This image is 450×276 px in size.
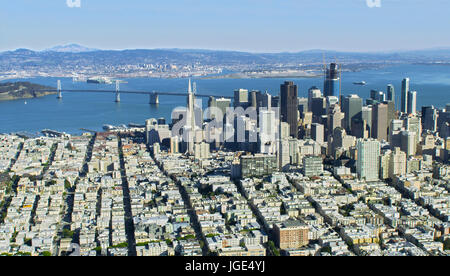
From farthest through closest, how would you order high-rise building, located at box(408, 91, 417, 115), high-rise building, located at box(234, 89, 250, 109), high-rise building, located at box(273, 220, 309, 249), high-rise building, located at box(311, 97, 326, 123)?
1. high-rise building, located at box(234, 89, 250, 109)
2. high-rise building, located at box(408, 91, 417, 115)
3. high-rise building, located at box(311, 97, 326, 123)
4. high-rise building, located at box(273, 220, 309, 249)

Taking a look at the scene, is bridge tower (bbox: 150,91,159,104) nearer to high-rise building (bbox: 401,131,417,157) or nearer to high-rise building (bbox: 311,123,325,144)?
high-rise building (bbox: 311,123,325,144)

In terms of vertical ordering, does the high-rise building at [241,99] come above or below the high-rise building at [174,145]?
above

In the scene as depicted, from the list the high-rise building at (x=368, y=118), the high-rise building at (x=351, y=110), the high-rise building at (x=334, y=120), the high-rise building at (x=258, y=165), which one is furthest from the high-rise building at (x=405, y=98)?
the high-rise building at (x=258, y=165)

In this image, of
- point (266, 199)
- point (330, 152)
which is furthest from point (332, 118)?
point (266, 199)

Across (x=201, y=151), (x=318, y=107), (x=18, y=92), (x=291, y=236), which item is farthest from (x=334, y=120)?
(x=18, y=92)

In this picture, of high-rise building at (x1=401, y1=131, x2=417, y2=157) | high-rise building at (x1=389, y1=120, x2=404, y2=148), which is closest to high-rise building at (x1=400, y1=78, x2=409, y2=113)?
high-rise building at (x1=389, y1=120, x2=404, y2=148)

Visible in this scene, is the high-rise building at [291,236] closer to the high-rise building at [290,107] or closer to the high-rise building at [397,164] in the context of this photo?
the high-rise building at [397,164]
